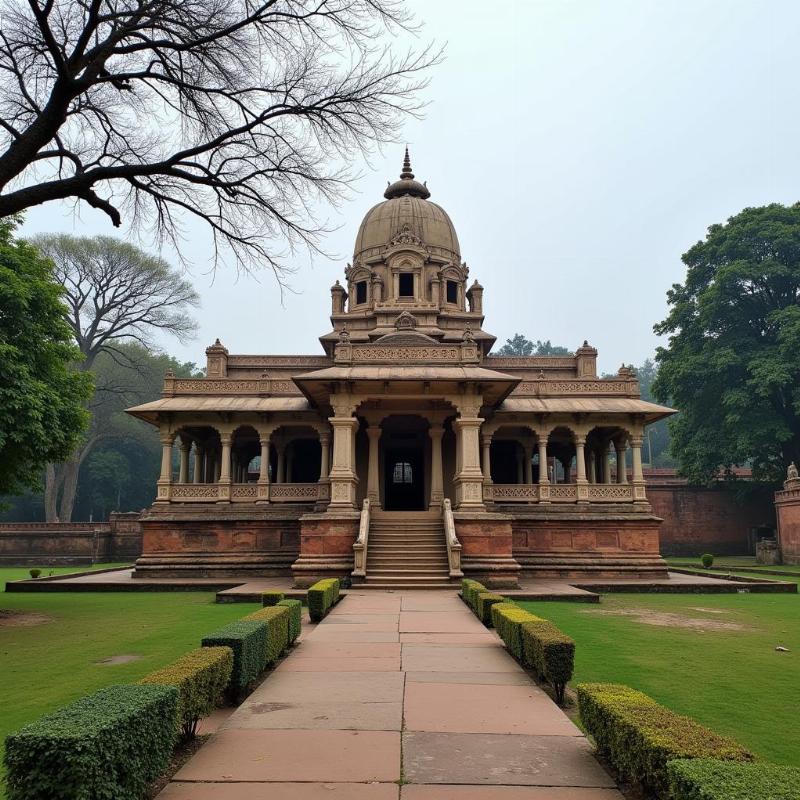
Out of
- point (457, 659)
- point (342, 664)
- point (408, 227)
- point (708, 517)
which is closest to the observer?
point (342, 664)

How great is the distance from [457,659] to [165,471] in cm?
1648

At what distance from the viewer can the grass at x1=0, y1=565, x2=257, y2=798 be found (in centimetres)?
684

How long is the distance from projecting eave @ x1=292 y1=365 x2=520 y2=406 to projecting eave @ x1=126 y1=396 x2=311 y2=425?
2935mm

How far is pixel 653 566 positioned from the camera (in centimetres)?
1978

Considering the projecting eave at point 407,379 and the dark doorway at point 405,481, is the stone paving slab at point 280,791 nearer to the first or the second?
the projecting eave at point 407,379

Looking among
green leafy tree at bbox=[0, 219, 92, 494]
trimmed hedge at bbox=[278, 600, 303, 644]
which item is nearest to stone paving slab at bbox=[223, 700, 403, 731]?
trimmed hedge at bbox=[278, 600, 303, 644]

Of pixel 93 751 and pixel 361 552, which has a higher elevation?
pixel 361 552

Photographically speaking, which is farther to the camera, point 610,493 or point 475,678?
point 610,493

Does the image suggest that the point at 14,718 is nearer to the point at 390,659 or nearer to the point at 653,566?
the point at 390,659

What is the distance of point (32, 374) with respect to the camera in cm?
1266

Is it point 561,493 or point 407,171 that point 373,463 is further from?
point 407,171

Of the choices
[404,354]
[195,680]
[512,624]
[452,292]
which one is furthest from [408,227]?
[195,680]

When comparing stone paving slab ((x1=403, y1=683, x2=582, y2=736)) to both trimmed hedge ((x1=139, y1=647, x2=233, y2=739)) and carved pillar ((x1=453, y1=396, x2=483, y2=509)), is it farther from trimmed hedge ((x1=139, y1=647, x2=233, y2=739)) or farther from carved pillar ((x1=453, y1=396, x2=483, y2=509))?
carved pillar ((x1=453, y1=396, x2=483, y2=509))

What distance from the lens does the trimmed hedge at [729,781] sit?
2.85m
